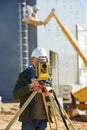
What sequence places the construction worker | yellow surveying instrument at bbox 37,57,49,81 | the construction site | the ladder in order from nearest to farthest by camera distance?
1. yellow surveying instrument at bbox 37,57,49,81
2. the construction worker
3. the construction site
4. the ladder

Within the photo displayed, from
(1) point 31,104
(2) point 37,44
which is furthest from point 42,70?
(2) point 37,44

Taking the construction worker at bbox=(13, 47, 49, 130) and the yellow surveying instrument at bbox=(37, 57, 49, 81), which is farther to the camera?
the construction worker at bbox=(13, 47, 49, 130)

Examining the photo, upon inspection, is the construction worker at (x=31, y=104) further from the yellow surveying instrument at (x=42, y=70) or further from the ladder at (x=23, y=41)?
the ladder at (x=23, y=41)

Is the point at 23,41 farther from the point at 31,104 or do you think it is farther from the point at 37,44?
the point at 31,104

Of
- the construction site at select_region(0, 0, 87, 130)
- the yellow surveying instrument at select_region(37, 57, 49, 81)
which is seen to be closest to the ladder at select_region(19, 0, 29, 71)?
the construction site at select_region(0, 0, 87, 130)

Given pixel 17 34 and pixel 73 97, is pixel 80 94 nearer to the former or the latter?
pixel 73 97

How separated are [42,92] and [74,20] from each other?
18.4m

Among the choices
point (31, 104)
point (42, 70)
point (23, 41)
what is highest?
point (23, 41)

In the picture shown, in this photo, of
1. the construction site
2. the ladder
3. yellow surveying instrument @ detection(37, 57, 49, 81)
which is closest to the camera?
yellow surveying instrument @ detection(37, 57, 49, 81)

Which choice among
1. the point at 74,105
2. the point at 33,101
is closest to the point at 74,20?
the point at 74,105

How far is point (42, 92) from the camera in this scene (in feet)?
14.8

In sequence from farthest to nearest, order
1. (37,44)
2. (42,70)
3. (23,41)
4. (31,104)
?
(37,44) < (23,41) < (31,104) < (42,70)

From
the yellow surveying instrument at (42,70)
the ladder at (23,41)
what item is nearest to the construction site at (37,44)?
the ladder at (23,41)

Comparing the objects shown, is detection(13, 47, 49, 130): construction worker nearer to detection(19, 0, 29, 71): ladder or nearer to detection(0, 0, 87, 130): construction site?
detection(0, 0, 87, 130): construction site
